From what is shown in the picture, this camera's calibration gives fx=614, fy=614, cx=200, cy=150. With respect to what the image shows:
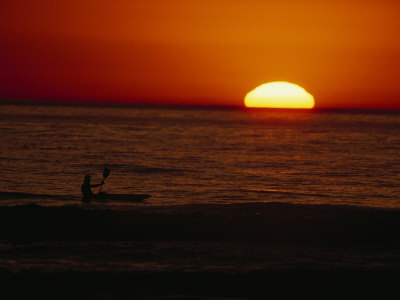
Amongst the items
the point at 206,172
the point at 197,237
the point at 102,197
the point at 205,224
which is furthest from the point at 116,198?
the point at 206,172

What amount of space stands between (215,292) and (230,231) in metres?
5.46

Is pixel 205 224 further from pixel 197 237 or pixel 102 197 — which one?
pixel 102 197

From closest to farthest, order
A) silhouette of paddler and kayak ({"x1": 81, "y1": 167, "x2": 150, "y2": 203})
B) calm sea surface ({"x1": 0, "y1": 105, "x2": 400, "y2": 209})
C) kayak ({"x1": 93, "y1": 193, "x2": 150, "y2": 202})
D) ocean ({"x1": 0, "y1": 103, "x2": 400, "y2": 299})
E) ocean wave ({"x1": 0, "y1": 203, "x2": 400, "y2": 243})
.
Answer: ocean ({"x1": 0, "y1": 103, "x2": 400, "y2": 299})
ocean wave ({"x1": 0, "y1": 203, "x2": 400, "y2": 243})
silhouette of paddler and kayak ({"x1": 81, "y1": 167, "x2": 150, "y2": 203})
kayak ({"x1": 93, "y1": 193, "x2": 150, "y2": 202})
calm sea surface ({"x1": 0, "y1": 105, "x2": 400, "y2": 209})

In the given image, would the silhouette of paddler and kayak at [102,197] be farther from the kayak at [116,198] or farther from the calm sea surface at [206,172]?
the calm sea surface at [206,172]

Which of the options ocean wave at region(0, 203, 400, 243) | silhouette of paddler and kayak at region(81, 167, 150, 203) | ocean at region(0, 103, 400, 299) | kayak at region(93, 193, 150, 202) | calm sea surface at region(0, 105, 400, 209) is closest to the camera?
ocean at region(0, 103, 400, 299)

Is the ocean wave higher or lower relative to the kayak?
higher

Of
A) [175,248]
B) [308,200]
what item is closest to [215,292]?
[175,248]

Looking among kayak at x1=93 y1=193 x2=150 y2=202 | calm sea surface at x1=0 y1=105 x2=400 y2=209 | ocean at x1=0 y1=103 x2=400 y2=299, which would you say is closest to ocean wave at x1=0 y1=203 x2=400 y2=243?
ocean at x1=0 y1=103 x2=400 y2=299

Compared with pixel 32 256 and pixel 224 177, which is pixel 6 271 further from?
pixel 224 177

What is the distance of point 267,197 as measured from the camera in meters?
25.1

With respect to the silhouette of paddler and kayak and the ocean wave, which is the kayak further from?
the ocean wave

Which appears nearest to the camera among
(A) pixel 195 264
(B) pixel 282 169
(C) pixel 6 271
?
(C) pixel 6 271

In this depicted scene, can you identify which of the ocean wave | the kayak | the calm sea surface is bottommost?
the calm sea surface

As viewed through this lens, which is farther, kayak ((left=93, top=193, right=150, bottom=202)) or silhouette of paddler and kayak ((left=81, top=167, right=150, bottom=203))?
kayak ((left=93, top=193, right=150, bottom=202))
